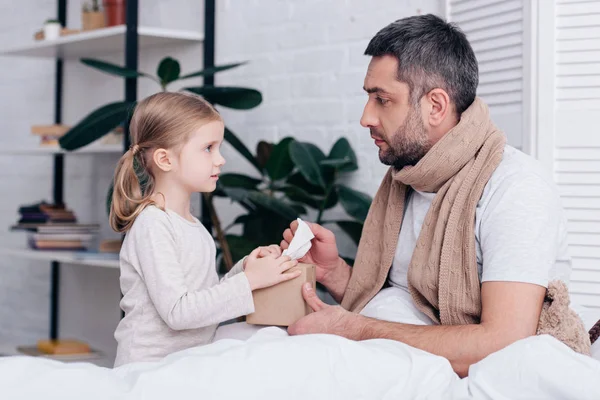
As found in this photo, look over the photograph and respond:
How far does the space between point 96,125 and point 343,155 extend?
84 centimetres

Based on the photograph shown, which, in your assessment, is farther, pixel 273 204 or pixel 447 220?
pixel 273 204

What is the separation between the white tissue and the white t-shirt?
14.2 inches

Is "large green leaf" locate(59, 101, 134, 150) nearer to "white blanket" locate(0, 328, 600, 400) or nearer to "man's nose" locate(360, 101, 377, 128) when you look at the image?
"man's nose" locate(360, 101, 377, 128)

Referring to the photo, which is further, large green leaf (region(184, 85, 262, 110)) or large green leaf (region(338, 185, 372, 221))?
large green leaf (region(184, 85, 262, 110))

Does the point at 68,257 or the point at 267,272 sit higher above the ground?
the point at 267,272

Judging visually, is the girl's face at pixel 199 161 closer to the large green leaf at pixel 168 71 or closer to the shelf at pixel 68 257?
the large green leaf at pixel 168 71

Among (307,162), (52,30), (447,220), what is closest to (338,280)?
(447,220)

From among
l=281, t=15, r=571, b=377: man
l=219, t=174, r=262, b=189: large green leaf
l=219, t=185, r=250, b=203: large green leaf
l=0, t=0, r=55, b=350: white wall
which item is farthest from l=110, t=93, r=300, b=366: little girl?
l=0, t=0, r=55, b=350: white wall

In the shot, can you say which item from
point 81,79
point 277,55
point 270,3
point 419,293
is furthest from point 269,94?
point 419,293

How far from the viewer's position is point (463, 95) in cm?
191

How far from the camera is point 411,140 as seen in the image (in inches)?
75.9

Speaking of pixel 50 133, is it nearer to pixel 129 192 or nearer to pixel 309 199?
pixel 309 199

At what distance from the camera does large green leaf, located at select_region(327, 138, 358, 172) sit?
295 cm

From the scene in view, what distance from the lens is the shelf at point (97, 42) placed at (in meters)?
3.32
